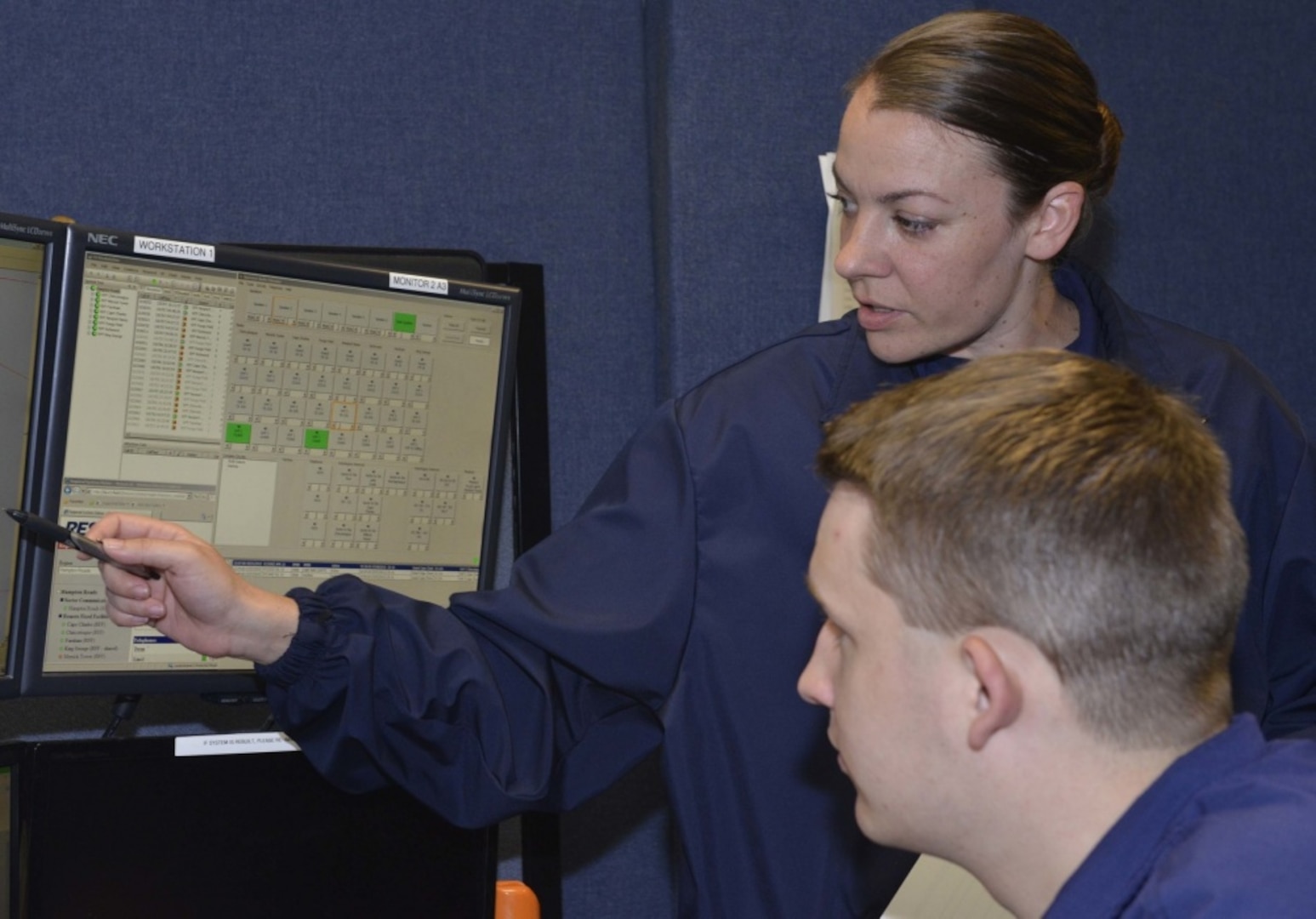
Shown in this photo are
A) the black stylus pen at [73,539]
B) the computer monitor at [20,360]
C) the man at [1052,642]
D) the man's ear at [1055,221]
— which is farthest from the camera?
the man's ear at [1055,221]

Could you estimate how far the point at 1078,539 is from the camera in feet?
2.71

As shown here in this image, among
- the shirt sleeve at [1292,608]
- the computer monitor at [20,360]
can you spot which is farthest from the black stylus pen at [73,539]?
the shirt sleeve at [1292,608]

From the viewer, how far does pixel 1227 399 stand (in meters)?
1.45

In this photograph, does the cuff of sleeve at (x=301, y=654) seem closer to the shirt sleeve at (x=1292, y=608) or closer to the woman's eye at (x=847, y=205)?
the woman's eye at (x=847, y=205)

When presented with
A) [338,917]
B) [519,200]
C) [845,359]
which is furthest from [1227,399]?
[338,917]

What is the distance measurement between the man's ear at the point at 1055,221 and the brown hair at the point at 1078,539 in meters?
0.54

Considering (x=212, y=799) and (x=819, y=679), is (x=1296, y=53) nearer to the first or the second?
(x=819, y=679)

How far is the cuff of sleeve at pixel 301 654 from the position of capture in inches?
47.9

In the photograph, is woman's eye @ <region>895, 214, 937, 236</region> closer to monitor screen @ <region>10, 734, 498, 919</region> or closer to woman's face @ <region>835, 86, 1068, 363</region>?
woman's face @ <region>835, 86, 1068, 363</region>

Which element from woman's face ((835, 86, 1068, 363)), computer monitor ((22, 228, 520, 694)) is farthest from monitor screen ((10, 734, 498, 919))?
woman's face ((835, 86, 1068, 363))

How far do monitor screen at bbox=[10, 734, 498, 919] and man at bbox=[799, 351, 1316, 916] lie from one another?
0.75 meters

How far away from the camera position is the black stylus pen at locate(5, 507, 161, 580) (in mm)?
1179

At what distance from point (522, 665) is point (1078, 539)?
0.61 metres

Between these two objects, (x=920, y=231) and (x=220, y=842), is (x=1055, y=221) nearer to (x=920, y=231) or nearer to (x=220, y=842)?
(x=920, y=231)
